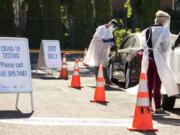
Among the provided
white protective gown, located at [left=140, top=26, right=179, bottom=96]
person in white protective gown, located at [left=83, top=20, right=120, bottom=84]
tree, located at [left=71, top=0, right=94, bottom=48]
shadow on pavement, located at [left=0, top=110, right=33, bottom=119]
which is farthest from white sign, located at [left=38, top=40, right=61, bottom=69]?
tree, located at [left=71, top=0, right=94, bottom=48]

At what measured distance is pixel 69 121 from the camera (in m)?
11.1

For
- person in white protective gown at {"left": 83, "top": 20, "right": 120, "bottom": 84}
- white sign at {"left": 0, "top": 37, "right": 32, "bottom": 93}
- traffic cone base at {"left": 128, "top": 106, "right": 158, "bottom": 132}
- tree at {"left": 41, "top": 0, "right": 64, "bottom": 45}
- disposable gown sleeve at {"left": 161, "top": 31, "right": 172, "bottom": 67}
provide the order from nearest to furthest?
traffic cone base at {"left": 128, "top": 106, "right": 158, "bottom": 132}, white sign at {"left": 0, "top": 37, "right": 32, "bottom": 93}, disposable gown sleeve at {"left": 161, "top": 31, "right": 172, "bottom": 67}, person in white protective gown at {"left": 83, "top": 20, "right": 120, "bottom": 84}, tree at {"left": 41, "top": 0, "right": 64, "bottom": 45}

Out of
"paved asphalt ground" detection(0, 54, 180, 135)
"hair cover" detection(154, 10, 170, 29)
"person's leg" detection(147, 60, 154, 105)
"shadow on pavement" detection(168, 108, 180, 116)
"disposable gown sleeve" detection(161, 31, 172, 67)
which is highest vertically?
"hair cover" detection(154, 10, 170, 29)

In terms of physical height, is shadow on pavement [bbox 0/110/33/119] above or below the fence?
above

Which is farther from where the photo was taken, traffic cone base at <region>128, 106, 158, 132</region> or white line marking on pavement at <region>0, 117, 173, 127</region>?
white line marking on pavement at <region>0, 117, 173, 127</region>

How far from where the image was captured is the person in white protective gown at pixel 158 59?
12.5 meters

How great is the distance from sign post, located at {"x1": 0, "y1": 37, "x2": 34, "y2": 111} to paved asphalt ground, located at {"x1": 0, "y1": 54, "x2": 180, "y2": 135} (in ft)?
1.48

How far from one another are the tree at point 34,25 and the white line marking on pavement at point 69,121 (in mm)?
31660

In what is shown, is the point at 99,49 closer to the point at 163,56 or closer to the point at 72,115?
the point at 163,56

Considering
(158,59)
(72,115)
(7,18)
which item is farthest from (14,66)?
(7,18)

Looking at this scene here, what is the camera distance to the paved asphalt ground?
33.5 feet

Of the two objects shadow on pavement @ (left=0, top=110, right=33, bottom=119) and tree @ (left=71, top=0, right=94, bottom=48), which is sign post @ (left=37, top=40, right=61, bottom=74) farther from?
tree @ (left=71, top=0, right=94, bottom=48)

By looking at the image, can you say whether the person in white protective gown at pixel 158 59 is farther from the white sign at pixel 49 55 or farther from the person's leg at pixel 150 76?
the white sign at pixel 49 55

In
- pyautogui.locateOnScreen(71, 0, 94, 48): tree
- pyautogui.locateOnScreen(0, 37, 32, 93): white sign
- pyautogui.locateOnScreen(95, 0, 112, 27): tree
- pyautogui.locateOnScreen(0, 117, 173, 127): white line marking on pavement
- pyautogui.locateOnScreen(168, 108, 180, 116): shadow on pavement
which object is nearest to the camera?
pyautogui.locateOnScreen(0, 117, 173, 127): white line marking on pavement
